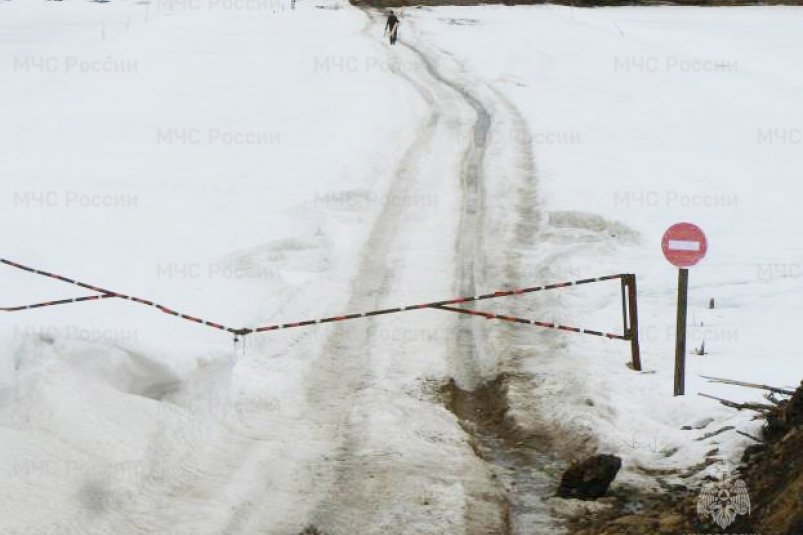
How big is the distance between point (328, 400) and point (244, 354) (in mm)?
1530

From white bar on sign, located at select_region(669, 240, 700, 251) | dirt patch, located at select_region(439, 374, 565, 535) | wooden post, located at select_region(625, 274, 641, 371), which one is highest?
white bar on sign, located at select_region(669, 240, 700, 251)

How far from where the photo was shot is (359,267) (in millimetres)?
14719

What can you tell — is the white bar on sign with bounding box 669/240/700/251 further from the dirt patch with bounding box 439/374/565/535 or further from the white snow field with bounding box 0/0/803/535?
the dirt patch with bounding box 439/374/565/535

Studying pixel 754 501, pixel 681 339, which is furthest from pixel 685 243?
pixel 754 501

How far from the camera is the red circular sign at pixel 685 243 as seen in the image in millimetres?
9453

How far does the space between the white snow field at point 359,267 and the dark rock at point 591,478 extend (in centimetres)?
25

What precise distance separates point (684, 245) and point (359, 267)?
246 inches

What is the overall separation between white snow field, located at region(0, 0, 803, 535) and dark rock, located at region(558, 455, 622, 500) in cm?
25

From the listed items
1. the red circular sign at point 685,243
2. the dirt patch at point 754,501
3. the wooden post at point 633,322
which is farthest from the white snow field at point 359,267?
the red circular sign at point 685,243

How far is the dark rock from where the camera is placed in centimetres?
800

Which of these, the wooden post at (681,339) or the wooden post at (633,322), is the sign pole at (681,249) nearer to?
the wooden post at (681,339)

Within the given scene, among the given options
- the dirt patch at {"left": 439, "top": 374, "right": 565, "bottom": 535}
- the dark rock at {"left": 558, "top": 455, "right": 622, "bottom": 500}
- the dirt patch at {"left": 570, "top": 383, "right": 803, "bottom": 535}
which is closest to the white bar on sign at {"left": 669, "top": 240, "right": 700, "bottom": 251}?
the dirt patch at {"left": 570, "top": 383, "right": 803, "bottom": 535}

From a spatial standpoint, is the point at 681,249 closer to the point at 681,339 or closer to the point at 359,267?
the point at 681,339

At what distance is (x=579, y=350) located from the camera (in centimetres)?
1139
